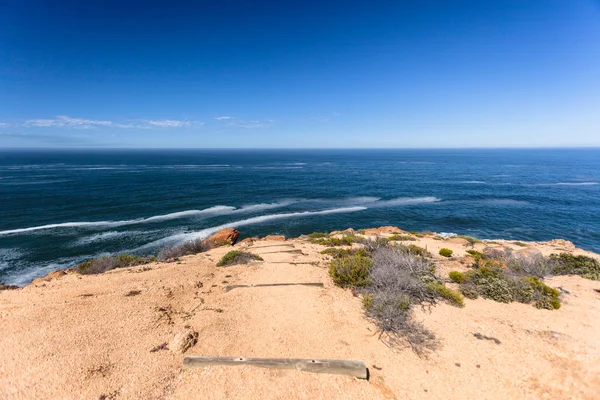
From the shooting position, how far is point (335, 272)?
12.6 m

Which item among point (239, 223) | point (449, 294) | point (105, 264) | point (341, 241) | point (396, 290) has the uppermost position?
point (396, 290)

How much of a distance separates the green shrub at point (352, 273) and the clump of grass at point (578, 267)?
1067 cm

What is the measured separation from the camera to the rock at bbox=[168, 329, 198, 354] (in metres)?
7.88

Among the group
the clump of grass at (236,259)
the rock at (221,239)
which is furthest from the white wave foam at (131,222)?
the clump of grass at (236,259)

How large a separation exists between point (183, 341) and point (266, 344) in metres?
2.56

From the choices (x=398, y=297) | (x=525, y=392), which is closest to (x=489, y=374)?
(x=525, y=392)

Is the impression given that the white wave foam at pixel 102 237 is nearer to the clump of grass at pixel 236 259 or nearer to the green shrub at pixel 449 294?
the clump of grass at pixel 236 259

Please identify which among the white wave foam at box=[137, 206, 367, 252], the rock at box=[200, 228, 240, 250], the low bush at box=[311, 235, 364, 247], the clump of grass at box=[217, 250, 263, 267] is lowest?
the white wave foam at box=[137, 206, 367, 252]

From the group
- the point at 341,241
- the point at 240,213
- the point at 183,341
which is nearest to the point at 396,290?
the point at 183,341

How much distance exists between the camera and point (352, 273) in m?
12.2

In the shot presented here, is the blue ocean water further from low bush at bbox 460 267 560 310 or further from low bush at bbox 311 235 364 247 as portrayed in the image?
low bush at bbox 460 267 560 310

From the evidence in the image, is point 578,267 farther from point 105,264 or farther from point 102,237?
point 102,237

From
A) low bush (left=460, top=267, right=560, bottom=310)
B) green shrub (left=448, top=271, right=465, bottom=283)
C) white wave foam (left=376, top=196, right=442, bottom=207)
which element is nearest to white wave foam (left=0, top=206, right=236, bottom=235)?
white wave foam (left=376, top=196, right=442, bottom=207)

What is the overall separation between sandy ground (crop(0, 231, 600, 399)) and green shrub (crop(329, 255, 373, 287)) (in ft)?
1.93
